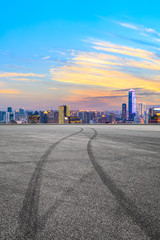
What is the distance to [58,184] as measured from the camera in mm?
5492

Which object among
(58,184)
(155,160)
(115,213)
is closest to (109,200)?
(115,213)

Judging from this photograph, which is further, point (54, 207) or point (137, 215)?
point (54, 207)

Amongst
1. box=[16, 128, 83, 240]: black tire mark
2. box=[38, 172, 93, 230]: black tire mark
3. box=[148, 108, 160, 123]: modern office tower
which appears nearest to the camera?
box=[16, 128, 83, 240]: black tire mark

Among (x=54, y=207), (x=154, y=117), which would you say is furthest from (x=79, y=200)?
(x=154, y=117)

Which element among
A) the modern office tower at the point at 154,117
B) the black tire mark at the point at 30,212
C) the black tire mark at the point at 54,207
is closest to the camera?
the black tire mark at the point at 30,212

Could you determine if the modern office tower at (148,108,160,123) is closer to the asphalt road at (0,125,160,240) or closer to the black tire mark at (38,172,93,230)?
the asphalt road at (0,125,160,240)

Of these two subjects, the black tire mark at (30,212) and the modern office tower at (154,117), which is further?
the modern office tower at (154,117)

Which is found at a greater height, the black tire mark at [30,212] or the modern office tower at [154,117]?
the modern office tower at [154,117]

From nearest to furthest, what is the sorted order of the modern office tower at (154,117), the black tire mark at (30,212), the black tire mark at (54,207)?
the black tire mark at (30,212) → the black tire mark at (54,207) → the modern office tower at (154,117)

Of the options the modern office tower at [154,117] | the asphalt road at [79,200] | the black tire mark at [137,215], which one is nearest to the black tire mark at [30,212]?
the asphalt road at [79,200]

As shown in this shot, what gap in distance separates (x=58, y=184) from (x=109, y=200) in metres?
1.56

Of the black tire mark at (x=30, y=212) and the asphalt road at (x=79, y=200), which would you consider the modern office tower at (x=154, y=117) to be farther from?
the black tire mark at (x=30, y=212)

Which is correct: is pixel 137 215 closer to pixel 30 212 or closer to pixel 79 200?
pixel 79 200

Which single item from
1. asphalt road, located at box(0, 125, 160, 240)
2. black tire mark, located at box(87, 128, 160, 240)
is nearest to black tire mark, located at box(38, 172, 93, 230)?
asphalt road, located at box(0, 125, 160, 240)
